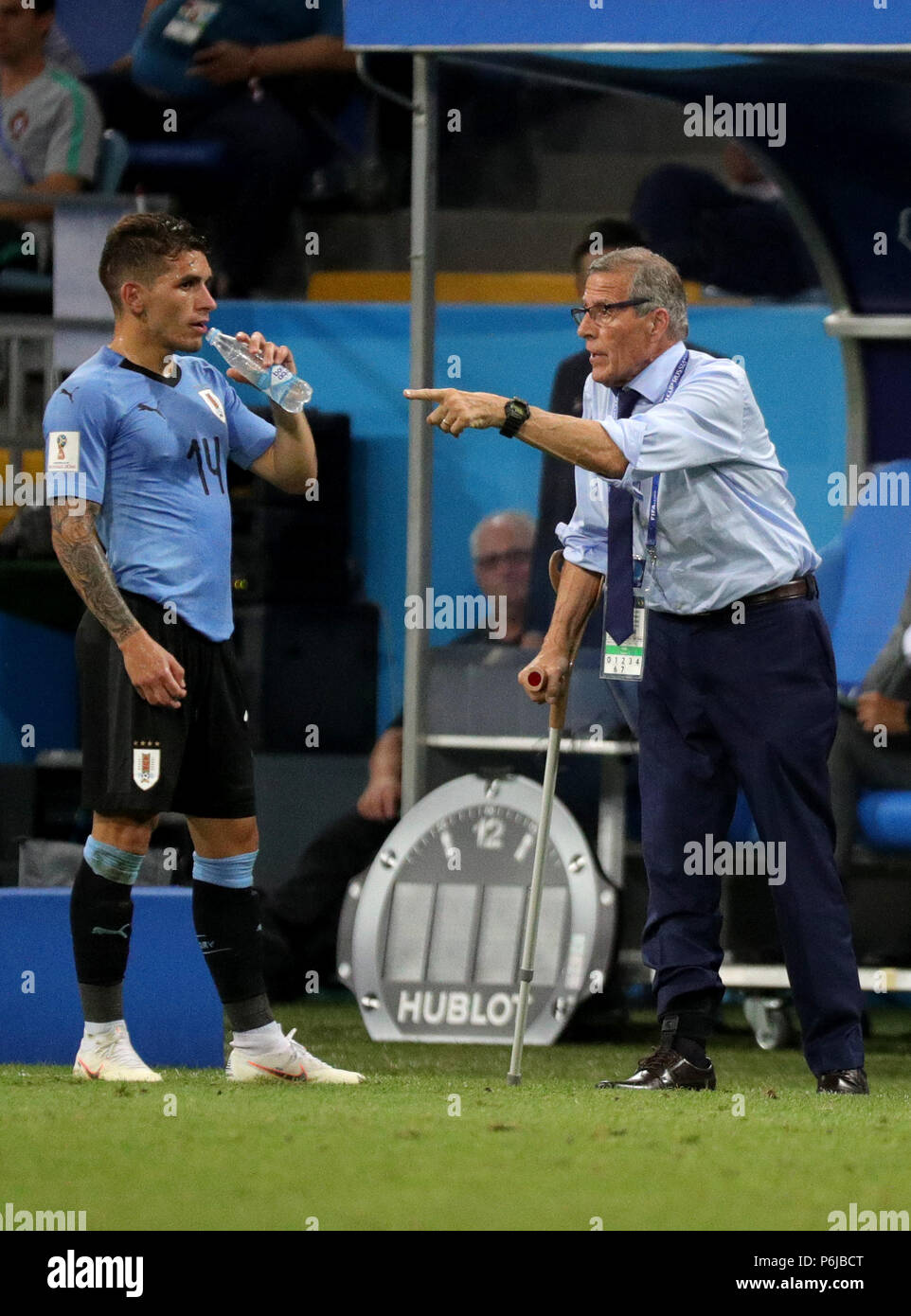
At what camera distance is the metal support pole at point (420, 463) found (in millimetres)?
6422

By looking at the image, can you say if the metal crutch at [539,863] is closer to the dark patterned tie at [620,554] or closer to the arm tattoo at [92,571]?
the dark patterned tie at [620,554]

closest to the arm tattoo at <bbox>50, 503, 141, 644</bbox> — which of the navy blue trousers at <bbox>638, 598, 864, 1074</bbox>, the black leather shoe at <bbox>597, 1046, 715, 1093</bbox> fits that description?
the navy blue trousers at <bbox>638, 598, 864, 1074</bbox>

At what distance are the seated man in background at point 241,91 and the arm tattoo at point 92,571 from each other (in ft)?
11.6

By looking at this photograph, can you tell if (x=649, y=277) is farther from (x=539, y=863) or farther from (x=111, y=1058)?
(x=111, y=1058)

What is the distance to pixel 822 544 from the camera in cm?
715

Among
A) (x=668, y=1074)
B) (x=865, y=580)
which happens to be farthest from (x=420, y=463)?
(x=668, y=1074)

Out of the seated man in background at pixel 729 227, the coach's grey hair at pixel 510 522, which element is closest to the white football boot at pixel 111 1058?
the coach's grey hair at pixel 510 522

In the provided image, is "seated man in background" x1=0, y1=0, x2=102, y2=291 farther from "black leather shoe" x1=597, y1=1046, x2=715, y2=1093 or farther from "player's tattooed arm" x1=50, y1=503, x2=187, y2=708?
"black leather shoe" x1=597, y1=1046, x2=715, y2=1093

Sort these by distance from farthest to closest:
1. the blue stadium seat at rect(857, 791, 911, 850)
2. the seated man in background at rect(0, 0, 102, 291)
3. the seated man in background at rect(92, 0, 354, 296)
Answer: the seated man in background at rect(92, 0, 354, 296)
the seated man in background at rect(0, 0, 102, 291)
the blue stadium seat at rect(857, 791, 911, 850)

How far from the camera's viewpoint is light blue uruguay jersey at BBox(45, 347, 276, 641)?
4719mm

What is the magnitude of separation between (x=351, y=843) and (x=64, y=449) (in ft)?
9.02

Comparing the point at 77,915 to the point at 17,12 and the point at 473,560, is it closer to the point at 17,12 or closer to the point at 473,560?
the point at 473,560

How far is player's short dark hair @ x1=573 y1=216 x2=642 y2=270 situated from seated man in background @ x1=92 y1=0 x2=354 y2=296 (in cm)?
147
